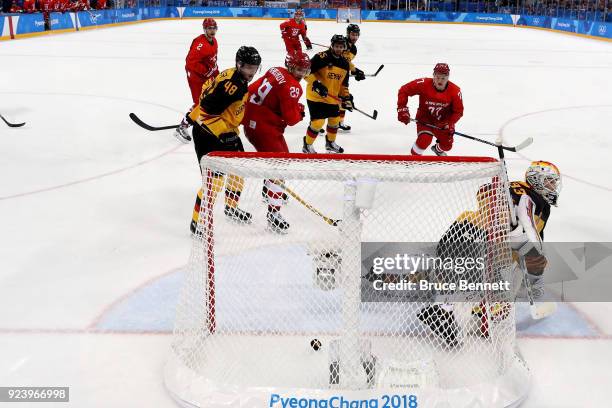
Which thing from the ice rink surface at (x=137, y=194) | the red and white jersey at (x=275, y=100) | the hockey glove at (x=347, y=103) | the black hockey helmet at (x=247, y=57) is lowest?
the ice rink surface at (x=137, y=194)

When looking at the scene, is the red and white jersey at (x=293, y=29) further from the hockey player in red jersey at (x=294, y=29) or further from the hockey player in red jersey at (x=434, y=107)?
the hockey player in red jersey at (x=434, y=107)

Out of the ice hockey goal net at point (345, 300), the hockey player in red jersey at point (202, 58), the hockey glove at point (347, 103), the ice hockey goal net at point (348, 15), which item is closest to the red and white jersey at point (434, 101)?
the hockey glove at point (347, 103)

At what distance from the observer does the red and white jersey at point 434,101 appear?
4.52 meters

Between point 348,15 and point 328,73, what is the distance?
701 inches

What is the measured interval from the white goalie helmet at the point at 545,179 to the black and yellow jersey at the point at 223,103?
4.97 feet

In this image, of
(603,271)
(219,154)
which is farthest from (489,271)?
(603,271)

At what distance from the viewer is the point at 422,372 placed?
2.02 m

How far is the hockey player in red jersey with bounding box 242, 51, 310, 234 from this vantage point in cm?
358

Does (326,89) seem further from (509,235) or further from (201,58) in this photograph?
(509,235)

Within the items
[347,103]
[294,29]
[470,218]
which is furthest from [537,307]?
[294,29]

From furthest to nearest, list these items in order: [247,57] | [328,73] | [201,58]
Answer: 1. [201,58]
2. [328,73]
3. [247,57]

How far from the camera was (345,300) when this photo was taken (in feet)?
6.37

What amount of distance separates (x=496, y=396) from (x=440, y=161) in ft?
2.51
